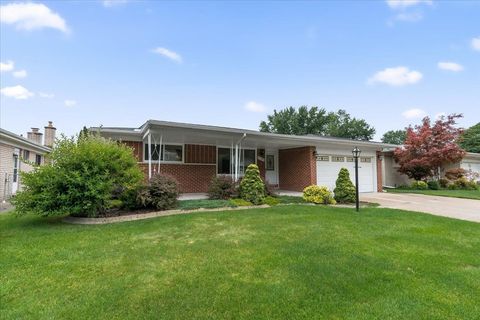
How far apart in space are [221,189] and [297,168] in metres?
5.26

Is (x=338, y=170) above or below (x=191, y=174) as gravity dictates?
above

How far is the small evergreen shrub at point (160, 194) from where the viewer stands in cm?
805

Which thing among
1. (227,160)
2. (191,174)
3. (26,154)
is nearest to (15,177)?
(26,154)

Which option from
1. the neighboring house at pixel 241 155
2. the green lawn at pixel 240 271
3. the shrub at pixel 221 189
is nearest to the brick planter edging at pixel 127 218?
the green lawn at pixel 240 271

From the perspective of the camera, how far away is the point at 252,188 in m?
9.86

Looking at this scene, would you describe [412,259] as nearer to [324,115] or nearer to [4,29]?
[4,29]

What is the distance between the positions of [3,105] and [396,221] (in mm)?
21379

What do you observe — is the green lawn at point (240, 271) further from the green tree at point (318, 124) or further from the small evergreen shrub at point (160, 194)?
the green tree at point (318, 124)

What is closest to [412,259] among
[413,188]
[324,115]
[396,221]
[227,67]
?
[396,221]

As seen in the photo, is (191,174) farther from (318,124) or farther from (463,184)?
(318,124)

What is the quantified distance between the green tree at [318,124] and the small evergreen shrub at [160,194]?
3012cm

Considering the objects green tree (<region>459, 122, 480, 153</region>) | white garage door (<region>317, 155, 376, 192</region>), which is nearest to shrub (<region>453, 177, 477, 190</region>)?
white garage door (<region>317, 155, 376, 192</region>)

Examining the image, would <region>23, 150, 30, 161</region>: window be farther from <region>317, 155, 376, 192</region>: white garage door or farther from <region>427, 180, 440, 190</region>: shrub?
<region>427, 180, 440, 190</region>: shrub

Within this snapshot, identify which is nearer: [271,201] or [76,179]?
[76,179]
